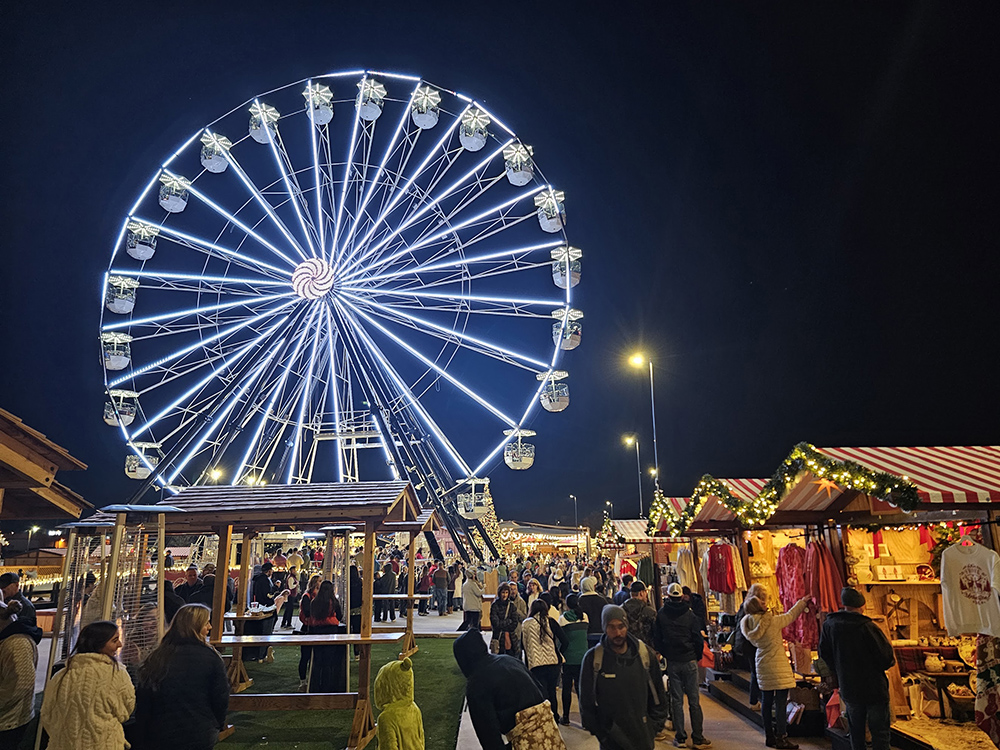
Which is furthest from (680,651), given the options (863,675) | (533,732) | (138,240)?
(138,240)

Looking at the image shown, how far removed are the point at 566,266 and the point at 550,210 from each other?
162 cm

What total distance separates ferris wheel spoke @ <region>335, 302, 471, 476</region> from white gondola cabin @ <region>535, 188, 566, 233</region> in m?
5.82

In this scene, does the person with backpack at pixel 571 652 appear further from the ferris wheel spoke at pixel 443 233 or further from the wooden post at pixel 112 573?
the ferris wheel spoke at pixel 443 233

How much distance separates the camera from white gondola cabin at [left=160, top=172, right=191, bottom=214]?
18.6m

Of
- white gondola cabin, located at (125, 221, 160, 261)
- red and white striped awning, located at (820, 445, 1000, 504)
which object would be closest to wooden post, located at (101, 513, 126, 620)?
red and white striped awning, located at (820, 445, 1000, 504)

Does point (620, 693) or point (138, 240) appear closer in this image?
point (620, 693)

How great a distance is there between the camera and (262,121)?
18.9 metres

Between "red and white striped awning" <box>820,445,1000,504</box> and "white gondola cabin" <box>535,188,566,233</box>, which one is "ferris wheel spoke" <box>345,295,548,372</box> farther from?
"red and white striped awning" <box>820,445,1000,504</box>

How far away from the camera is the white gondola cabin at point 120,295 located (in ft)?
60.0

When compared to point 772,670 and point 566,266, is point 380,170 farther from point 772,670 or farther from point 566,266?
point 772,670

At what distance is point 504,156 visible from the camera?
63.5 feet

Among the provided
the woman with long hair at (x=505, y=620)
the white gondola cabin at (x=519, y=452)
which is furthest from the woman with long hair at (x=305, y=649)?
the white gondola cabin at (x=519, y=452)

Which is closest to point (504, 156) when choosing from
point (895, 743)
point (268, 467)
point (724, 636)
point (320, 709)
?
point (268, 467)

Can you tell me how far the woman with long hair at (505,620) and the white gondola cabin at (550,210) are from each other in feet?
40.8
